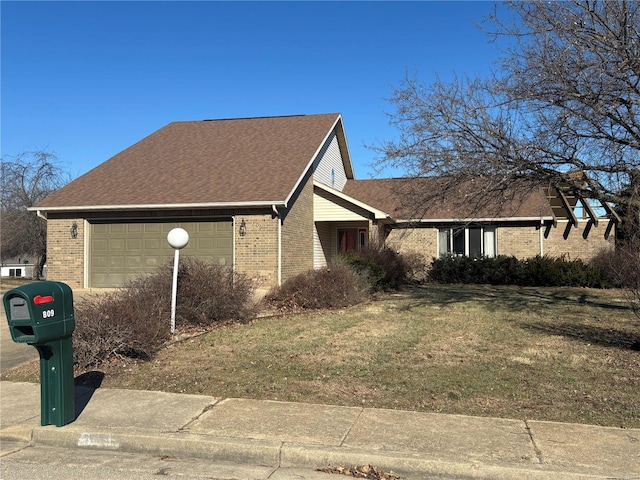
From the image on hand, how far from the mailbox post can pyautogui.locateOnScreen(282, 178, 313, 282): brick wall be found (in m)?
10.2

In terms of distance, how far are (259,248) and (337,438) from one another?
1083 cm

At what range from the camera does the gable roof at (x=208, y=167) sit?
16.0 meters

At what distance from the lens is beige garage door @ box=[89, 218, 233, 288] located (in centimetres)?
1602

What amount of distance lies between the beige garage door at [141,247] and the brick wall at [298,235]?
1.61m

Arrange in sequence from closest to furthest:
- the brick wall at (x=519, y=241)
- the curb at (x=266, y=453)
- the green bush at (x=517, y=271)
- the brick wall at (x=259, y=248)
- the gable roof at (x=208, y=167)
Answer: the curb at (x=266, y=453), the brick wall at (x=259, y=248), the gable roof at (x=208, y=167), the green bush at (x=517, y=271), the brick wall at (x=519, y=241)

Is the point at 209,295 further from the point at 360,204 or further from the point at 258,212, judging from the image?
the point at 360,204

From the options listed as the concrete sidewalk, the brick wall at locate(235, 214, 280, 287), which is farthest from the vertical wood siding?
the concrete sidewalk

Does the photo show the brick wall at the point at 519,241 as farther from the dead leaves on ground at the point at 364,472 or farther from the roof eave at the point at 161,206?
the dead leaves on ground at the point at 364,472

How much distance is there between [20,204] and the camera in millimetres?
29859

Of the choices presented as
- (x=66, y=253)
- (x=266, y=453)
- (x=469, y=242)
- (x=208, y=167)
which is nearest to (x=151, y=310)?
(x=266, y=453)

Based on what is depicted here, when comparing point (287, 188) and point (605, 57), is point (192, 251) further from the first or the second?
point (605, 57)

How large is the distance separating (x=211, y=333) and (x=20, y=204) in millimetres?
24780

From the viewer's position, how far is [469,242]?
2233 cm

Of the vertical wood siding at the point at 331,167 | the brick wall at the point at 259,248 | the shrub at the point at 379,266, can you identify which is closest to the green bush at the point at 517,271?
the shrub at the point at 379,266
